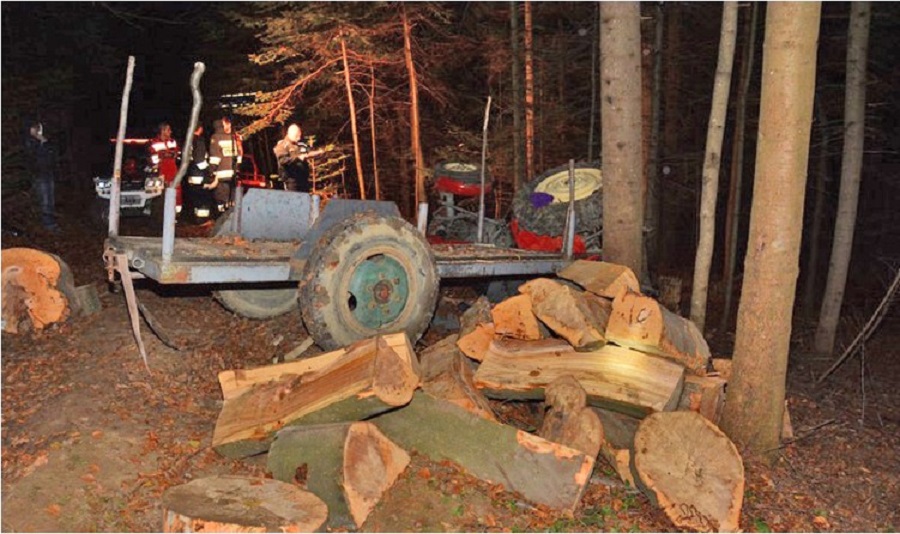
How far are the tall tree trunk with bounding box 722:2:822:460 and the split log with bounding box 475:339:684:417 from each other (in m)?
0.88

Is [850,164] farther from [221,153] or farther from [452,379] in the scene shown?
[221,153]

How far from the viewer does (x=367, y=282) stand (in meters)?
6.55

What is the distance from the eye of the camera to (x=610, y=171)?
26.4 feet

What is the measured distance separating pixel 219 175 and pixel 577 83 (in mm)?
14270

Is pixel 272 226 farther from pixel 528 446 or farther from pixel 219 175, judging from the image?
pixel 219 175

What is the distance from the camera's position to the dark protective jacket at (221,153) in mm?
13648

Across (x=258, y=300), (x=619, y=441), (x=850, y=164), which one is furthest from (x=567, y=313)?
(x=850, y=164)

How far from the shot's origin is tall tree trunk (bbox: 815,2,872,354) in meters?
11.4

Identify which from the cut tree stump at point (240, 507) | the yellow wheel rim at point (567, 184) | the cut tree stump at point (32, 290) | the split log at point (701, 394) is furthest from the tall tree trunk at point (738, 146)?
the cut tree stump at point (32, 290)

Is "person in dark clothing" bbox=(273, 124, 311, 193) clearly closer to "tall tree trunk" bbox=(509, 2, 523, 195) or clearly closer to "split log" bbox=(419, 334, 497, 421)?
"split log" bbox=(419, 334, 497, 421)

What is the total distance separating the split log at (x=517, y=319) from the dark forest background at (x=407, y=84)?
8.14 metres

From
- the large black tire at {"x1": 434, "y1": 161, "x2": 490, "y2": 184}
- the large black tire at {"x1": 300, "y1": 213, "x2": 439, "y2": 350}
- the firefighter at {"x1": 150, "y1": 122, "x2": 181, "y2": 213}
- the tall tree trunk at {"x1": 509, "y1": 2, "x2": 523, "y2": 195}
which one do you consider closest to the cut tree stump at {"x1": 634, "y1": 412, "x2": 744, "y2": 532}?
the large black tire at {"x1": 300, "y1": 213, "x2": 439, "y2": 350}

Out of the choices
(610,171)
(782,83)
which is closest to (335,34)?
(610,171)

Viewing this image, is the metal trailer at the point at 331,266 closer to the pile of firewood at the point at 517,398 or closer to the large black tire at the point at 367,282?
the large black tire at the point at 367,282
